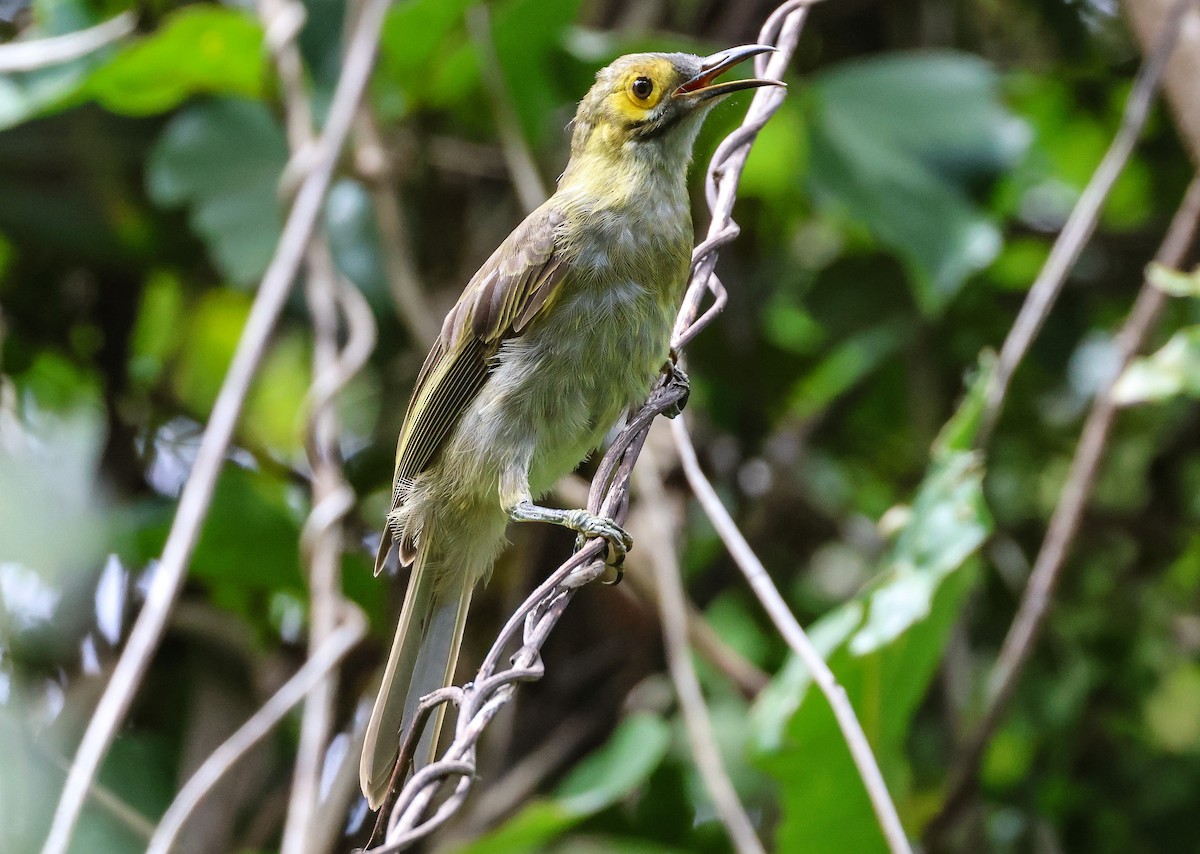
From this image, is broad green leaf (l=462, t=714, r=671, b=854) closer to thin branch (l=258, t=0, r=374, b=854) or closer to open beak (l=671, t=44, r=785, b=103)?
thin branch (l=258, t=0, r=374, b=854)

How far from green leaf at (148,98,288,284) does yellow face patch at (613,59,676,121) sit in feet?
4.34

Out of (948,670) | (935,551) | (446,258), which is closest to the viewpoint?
(935,551)

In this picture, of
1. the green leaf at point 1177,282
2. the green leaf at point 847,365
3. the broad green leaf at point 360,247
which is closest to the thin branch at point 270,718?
the broad green leaf at point 360,247

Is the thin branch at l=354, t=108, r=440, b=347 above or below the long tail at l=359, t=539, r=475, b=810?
above

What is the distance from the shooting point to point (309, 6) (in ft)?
11.5

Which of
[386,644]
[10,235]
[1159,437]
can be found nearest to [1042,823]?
[1159,437]

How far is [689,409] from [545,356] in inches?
55.9

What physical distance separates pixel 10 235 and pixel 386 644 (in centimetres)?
153

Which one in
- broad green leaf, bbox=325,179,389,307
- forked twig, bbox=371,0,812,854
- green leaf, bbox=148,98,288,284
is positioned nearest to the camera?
forked twig, bbox=371,0,812,854

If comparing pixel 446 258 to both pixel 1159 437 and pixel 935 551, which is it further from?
pixel 1159 437

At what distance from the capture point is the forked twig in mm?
1345

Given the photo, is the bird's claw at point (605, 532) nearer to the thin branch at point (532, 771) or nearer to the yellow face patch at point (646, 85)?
the yellow face patch at point (646, 85)

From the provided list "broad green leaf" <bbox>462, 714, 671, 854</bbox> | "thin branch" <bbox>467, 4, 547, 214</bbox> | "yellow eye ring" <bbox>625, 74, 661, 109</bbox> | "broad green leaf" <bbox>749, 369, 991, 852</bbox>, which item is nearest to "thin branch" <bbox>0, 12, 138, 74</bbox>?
"thin branch" <bbox>467, 4, 547, 214</bbox>

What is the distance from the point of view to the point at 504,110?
3.36m
